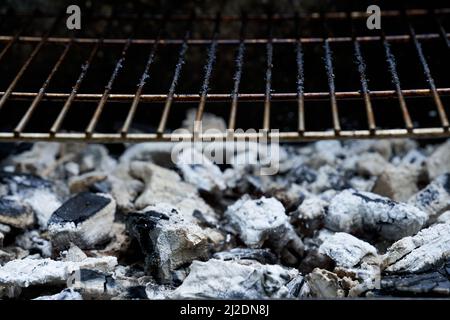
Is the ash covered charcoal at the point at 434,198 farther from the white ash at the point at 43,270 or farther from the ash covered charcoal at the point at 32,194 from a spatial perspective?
the ash covered charcoal at the point at 32,194

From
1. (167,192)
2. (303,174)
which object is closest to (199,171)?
(167,192)

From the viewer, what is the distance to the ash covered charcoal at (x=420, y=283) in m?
1.39

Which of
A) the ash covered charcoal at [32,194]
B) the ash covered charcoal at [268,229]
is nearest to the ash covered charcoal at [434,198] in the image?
the ash covered charcoal at [268,229]

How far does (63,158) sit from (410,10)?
1706 mm

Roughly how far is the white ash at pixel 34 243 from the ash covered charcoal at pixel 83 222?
0.08 meters

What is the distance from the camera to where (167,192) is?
209cm

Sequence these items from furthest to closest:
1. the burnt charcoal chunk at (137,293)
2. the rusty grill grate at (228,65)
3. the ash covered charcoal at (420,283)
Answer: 1. the rusty grill grate at (228,65)
2. the burnt charcoal chunk at (137,293)
3. the ash covered charcoal at (420,283)

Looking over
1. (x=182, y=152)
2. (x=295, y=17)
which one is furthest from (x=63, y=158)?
(x=295, y=17)

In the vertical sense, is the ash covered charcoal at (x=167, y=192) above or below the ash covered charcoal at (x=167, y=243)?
above

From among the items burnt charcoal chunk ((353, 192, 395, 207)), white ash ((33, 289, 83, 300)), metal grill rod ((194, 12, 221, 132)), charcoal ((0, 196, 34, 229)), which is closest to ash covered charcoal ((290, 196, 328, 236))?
burnt charcoal chunk ((353, 192, 395, 207))

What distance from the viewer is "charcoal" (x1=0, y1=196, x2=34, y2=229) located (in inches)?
74.1

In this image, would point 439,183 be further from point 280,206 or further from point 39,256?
point 39,256

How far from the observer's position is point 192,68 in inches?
104
